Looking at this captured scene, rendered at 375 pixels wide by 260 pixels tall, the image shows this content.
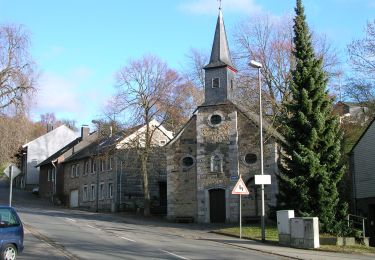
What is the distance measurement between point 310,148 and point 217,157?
1217 centimetres

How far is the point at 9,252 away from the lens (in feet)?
47.8

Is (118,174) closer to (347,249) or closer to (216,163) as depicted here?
(216,163)

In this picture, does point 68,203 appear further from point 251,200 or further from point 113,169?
point 251,200

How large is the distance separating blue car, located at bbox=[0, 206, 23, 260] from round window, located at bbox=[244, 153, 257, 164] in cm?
2417

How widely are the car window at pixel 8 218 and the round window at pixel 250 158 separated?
24144 millimetres

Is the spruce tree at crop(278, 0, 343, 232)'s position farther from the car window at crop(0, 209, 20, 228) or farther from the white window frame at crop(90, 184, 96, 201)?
the white window frame at crop(90, 184, 96, 201)

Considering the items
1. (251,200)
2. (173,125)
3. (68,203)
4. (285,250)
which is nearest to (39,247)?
(285,250)

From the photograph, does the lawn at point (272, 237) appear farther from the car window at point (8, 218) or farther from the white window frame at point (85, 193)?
the white window frame at point (85, 193)

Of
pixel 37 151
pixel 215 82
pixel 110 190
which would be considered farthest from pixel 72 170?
pixel 215 82

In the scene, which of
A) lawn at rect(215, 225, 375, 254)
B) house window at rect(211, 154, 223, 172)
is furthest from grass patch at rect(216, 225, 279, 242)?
house window at rect(211, 154, 223, 172)

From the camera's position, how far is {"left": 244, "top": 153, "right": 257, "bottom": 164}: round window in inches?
1471

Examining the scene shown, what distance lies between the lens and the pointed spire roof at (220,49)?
40.0 metres

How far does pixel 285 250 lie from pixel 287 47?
26.7 m

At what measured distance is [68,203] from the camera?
58938 millimetres
